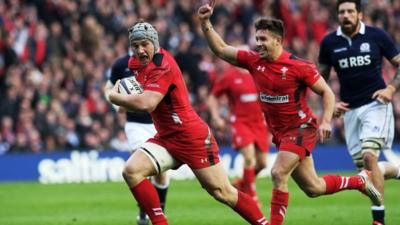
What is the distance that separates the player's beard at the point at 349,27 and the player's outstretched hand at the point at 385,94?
2.91 ft

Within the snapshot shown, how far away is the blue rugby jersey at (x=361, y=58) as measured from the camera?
39.4ft

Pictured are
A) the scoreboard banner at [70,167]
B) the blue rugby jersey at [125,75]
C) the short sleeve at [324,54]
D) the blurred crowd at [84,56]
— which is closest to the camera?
the short sleeve at [324,54]

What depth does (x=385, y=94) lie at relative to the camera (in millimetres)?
11703

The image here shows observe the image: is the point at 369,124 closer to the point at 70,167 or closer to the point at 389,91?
the point at 389,91

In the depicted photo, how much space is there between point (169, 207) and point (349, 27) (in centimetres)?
482

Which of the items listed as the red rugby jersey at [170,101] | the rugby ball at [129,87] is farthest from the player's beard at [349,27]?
the rugby ball at [129,87]

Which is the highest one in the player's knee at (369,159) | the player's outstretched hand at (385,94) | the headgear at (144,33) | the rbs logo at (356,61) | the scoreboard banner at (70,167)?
the headgear at (144,33)

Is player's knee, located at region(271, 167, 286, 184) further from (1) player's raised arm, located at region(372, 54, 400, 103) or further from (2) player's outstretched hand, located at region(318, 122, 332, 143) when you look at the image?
(1) player's raised arm, located at region(372, 54, 400, 103)

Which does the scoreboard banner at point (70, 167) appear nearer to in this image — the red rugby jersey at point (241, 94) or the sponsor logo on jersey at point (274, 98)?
the red rugby jersey at point (241, 94)

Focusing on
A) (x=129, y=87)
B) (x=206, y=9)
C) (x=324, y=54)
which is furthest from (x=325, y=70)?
(x=129, y=87)

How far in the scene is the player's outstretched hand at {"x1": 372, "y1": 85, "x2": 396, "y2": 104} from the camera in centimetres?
1171

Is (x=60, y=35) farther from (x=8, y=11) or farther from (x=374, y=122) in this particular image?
(x=374, y=122)

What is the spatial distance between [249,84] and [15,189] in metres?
5.74

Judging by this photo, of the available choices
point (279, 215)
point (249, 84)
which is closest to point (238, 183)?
point (249, 84)
